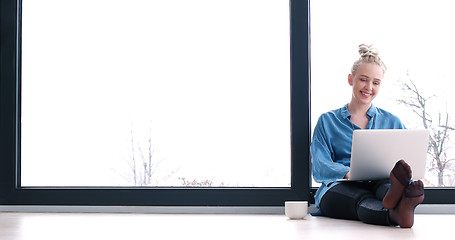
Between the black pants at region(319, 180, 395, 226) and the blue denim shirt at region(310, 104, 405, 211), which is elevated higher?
the blue denim shirt at region(310, 104, 405, 211)

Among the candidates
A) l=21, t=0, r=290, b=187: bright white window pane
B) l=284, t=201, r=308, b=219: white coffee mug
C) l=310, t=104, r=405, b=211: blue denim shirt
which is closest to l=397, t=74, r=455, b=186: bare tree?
l=310, t=104, r=405, b=211: blue denim shirt

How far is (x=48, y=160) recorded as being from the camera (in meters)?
3.44

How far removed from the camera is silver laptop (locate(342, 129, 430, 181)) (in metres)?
2.73

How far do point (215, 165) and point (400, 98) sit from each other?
1001 millimetres

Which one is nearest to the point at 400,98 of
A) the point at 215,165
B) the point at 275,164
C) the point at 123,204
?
the point at 275,164

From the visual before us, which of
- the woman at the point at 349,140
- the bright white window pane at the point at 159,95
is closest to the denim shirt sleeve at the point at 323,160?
the woman at the point at 349,140

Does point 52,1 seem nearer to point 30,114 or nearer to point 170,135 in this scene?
point 30,114

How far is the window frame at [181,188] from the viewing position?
330 centimetres

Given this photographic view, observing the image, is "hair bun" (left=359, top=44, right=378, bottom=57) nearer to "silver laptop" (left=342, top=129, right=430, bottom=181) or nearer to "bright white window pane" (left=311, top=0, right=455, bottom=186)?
"bright white window pane" (left=311, top=0, right=455, bottom=186)

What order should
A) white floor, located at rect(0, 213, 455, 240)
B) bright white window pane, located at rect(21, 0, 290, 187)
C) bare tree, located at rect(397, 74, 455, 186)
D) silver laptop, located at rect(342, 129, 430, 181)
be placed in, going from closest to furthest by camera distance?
white floor, located at rect(0, 213, 455, 240) < silver laptop, located at rect(342, 129, 430, 181) < bare tree, located at rect(397, 74, 455, 186) < bright white window pane, located at rect(21, 0, 290, 187)

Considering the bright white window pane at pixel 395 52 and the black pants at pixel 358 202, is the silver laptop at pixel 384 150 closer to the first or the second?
the black pants at pixel 358 202

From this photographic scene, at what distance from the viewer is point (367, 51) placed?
3092 mm

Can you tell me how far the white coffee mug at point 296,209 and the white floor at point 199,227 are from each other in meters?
0.04

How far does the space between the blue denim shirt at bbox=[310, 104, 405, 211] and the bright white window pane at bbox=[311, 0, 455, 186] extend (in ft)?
0.61
